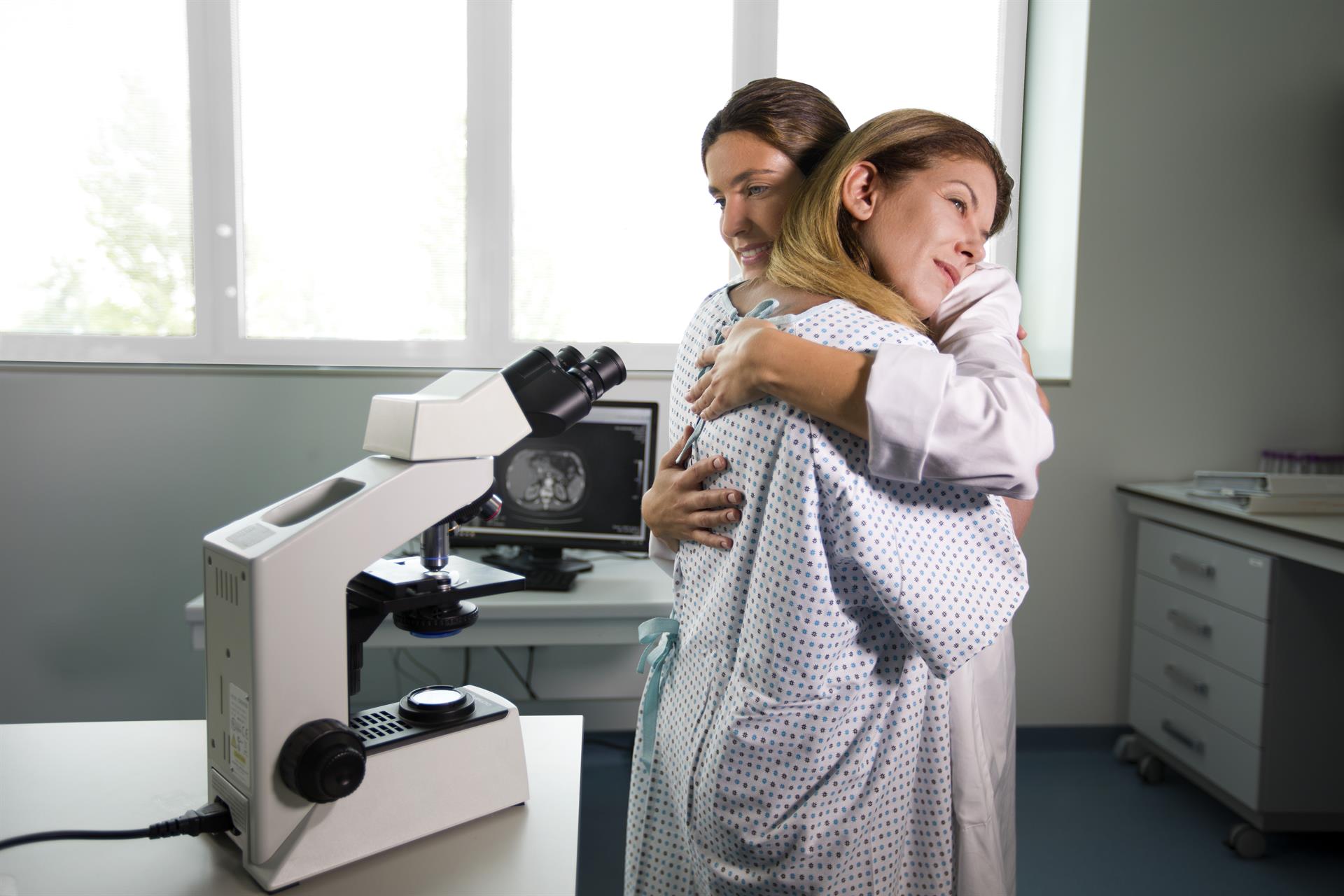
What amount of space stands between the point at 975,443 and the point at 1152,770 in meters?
2.42

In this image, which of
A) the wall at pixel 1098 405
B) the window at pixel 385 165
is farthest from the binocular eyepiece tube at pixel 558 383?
the window at pixel 385 165

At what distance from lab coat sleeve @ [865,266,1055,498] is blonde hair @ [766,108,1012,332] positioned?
4.4 inches

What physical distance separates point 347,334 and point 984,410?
7.68ft

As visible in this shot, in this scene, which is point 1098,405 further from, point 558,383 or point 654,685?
point 558,383

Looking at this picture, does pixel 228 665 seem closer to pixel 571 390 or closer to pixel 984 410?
pixel 571 390

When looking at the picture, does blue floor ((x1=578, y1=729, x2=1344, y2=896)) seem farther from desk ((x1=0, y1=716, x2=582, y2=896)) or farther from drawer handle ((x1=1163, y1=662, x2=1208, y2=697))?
desk ((x1=0, y1=716, x2=582, y2=896))

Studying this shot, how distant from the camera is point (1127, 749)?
2.72 meters

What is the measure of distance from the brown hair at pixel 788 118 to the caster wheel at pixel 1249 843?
2154 millimetres

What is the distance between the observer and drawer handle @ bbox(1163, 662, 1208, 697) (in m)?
2.37

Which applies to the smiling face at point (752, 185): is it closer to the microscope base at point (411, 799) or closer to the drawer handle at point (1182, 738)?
the microscope base at point (411, 799)

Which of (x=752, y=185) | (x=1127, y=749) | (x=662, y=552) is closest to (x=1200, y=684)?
(x=1127, y=749)

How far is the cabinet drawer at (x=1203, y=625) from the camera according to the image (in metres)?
2.19

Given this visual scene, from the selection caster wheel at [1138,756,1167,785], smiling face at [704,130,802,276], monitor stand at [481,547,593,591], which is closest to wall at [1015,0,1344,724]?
caster wheel at [1138,756,1167,785]

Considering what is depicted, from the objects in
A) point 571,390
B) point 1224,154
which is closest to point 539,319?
point 571,390
